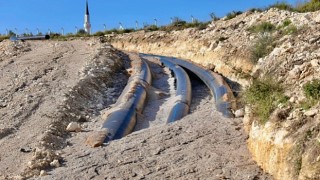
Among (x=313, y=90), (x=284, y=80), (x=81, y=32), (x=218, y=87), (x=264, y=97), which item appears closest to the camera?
(x=313, y=90)

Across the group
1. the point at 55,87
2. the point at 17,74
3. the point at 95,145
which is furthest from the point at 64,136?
the point at 17,74

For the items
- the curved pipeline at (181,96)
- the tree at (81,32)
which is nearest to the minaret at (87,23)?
the tree at (81,32)

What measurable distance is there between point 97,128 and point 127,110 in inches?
43.2

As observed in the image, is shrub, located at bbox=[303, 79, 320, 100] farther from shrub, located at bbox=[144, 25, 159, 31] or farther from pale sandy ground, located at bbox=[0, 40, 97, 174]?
shrub, located at bbox=[144, 25, 159, 31]

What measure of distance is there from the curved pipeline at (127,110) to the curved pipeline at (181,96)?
845 mm

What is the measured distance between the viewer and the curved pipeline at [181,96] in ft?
37.7

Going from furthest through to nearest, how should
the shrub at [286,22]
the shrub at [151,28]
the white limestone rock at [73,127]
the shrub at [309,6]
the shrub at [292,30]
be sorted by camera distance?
the shrub at [151,28]
the shrub at [309,6]
the shrub at [286,22]
the shrub at [292,30]
the white limestone rock at [73,127]

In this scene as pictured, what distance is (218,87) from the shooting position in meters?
14.2

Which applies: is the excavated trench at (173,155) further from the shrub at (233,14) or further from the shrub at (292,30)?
the shrub at (233,14)

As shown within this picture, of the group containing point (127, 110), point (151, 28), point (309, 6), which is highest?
point (151, 28)

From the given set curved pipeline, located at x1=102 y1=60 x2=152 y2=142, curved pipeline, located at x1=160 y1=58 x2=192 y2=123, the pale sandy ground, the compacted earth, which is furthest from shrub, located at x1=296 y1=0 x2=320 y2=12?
the pale sandy ground

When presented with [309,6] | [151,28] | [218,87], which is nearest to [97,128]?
[218,87]

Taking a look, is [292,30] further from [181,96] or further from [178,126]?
[178,126]

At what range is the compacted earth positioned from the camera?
7.63 m
